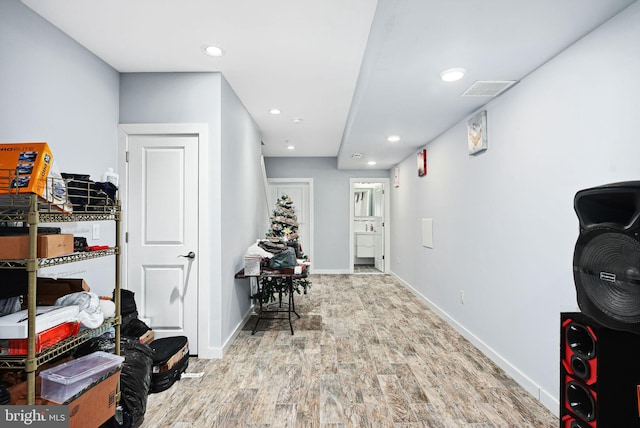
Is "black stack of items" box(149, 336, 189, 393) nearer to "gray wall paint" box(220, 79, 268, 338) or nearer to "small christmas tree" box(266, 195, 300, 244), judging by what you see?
"gray wall paint" box(220, 79, 268, 338)

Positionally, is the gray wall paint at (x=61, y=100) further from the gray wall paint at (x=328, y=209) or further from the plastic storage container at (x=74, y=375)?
the gray wall paint at (x=328, y=209)

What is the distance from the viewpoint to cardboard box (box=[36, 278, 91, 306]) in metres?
1.84

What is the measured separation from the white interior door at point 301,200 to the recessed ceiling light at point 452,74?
4.86m

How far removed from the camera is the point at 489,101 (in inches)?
118

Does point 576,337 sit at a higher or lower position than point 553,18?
lower

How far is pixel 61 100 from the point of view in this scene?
2336mm

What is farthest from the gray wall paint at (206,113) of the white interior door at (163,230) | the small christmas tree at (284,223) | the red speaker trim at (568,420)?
the red speaker trim at (568,420)

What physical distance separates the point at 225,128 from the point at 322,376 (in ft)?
7.69

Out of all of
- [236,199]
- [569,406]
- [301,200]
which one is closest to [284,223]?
[236,199]

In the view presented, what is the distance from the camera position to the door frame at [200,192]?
2990mm

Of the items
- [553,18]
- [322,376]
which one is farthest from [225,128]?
[553,18]

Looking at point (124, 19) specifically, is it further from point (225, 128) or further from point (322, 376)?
point (322, 376)

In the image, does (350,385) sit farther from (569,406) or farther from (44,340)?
(44,340)

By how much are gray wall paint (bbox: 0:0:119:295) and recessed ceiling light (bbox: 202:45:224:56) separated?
0.91 m
